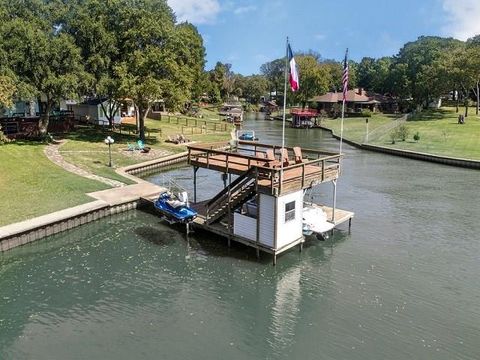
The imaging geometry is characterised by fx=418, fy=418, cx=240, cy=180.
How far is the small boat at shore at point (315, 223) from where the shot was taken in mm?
20312

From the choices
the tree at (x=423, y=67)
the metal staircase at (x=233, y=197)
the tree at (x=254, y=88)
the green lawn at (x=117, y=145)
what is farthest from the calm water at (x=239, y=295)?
the tree at (x=254, y=88)

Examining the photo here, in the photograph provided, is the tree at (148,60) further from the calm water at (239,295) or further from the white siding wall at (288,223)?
the white siding wall at (288,223)

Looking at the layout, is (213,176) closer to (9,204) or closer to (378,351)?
(9,204)

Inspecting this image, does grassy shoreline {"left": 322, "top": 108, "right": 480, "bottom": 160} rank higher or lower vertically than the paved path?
higher

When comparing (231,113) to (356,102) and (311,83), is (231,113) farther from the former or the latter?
(356,102)

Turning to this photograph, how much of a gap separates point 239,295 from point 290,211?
4589mm

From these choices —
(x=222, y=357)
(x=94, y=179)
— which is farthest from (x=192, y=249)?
(x=94, y=179)

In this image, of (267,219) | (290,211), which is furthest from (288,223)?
(267,219)

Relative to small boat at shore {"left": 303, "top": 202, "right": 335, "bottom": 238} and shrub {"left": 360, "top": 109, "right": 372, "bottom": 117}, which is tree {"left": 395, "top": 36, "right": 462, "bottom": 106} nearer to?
shrub {"left": 360, "top": 109, "right": 372, "bottom": 117}

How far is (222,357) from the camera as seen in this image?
12.6 m

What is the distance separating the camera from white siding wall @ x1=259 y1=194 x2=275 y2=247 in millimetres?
18078

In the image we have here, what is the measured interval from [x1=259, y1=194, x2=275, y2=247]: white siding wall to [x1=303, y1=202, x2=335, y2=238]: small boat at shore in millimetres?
2599

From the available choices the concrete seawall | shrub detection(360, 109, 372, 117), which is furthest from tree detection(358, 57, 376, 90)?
the concrete seawall

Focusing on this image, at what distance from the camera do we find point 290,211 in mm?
18766
